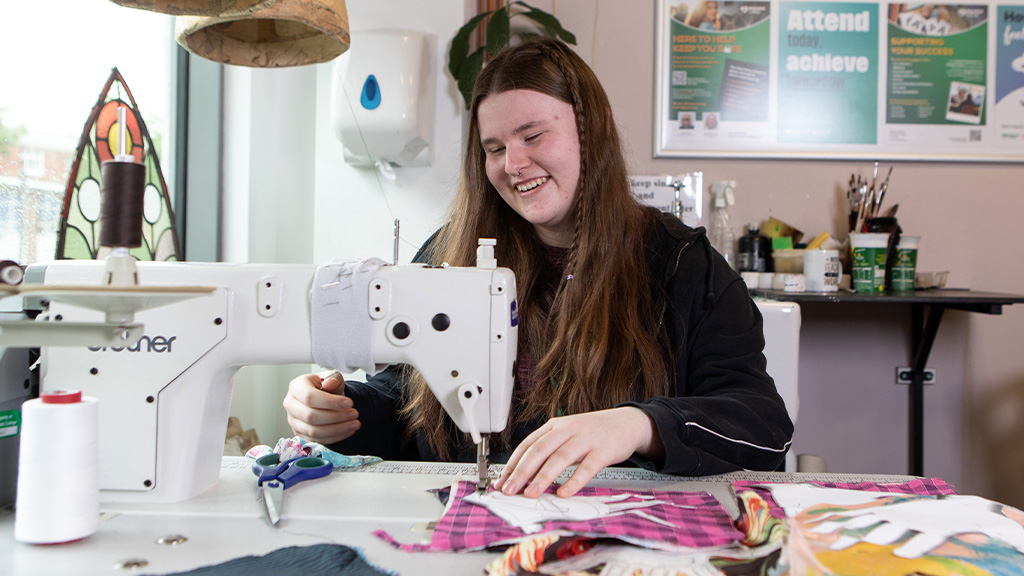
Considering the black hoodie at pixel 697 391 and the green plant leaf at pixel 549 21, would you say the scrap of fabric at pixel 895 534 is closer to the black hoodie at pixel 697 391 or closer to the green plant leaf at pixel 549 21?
the black hoodie at pixel 697 391

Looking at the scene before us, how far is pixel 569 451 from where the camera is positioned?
2.60 ft

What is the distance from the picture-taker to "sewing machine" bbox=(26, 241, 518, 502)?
2.72 feet

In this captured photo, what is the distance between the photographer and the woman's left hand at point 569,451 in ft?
2.56

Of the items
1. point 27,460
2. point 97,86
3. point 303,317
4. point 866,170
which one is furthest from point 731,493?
point 866,170

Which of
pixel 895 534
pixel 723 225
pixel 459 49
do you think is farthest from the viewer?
pixel 723 225

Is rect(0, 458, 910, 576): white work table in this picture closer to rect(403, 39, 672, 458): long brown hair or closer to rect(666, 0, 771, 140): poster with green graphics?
rect(403, 39, 672, 458): long brown hair

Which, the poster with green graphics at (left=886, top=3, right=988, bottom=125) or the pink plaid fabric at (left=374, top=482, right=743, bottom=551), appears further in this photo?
the poster with green graphics at (left=886, top=3, right=988, bottom=125)

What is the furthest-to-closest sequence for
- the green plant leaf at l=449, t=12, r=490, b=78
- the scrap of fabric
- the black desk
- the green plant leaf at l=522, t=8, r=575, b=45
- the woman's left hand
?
the green plant leaf at l=522, t=8, r=575, b=45, the green plant leaf at l=449, t=12, r=490, b=78, the black desk, the woman's left hand, the scrap of fabric

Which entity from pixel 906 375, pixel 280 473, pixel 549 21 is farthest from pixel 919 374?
pixel 280 473

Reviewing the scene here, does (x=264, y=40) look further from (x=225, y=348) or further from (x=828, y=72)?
(x=828, y=72)

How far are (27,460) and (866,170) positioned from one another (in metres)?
2.56

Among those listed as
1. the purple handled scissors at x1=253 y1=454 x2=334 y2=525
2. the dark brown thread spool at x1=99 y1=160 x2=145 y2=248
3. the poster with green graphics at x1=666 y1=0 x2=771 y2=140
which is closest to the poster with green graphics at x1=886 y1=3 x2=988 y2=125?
the poster with green graphics at x1=666 y1=0 x2=771 y2=140

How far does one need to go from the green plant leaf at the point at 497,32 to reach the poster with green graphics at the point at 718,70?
2.16 ft

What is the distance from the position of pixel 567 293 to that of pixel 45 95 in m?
1.15
